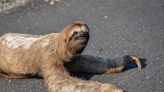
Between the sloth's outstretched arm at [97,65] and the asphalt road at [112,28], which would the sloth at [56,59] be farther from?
the asphalt road at [112,28]

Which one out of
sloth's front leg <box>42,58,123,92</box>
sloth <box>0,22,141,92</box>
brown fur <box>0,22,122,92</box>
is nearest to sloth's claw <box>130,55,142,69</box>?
sloth <box>0,22,141,92</box>

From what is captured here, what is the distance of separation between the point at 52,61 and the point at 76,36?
0.53m

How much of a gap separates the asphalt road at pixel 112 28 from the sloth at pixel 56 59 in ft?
0.46

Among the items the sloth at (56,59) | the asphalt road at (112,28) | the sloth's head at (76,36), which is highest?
the sloth's head at (76,36)

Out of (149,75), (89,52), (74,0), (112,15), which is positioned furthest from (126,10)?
(149,75)

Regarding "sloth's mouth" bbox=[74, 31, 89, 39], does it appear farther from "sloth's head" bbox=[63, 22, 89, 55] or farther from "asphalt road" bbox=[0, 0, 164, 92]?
"asphalt road" bbox=[0, 0, 164, 92]

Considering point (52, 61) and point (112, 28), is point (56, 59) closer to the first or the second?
point (52, 61)

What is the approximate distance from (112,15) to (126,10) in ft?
1.11

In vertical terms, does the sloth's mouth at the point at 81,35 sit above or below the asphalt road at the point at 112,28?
above

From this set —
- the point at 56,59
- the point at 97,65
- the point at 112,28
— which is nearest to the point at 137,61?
the point at 97,65

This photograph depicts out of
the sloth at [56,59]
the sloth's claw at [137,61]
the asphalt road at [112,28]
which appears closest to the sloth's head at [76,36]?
the sloth at [56,59]

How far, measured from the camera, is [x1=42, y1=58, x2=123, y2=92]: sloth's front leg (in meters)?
5.49

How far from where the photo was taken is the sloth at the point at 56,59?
18.9 ft

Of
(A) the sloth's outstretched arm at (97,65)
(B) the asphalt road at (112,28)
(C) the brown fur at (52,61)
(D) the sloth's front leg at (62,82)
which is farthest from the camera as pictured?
(A) the sloth's outstretched arm at (97,65)
